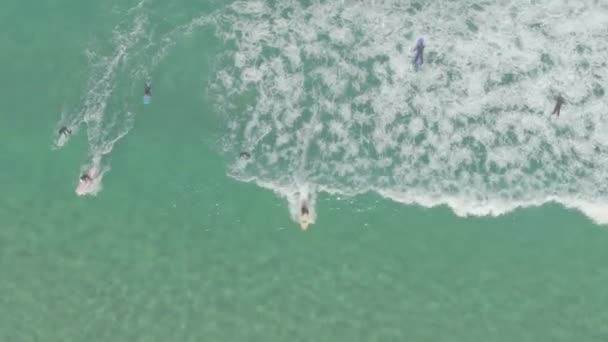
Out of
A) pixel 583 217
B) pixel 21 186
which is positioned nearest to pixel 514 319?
pixel 583 217

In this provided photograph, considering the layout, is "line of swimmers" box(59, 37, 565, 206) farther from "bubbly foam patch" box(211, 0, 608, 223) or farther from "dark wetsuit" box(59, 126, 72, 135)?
"bubbly foam patch" box(211, 0, 608, 223)

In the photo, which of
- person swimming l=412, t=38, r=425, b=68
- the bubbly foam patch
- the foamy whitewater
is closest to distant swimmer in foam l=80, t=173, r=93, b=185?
the foamy whitewater

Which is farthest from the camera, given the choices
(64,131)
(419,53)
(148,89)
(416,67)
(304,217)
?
(416,67)

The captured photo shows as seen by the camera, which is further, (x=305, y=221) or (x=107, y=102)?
(x=107, y=102)

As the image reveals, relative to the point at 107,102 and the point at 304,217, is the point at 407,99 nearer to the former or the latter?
the point at 304,217

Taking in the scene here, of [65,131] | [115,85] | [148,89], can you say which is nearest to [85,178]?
[65,131]

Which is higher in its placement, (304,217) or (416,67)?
(416,67)
